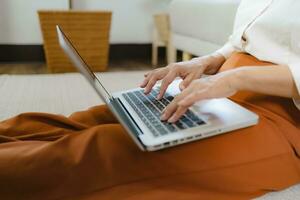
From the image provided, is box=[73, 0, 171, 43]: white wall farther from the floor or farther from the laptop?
the laptop

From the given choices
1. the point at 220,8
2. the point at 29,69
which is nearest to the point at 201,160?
the point at 220,8

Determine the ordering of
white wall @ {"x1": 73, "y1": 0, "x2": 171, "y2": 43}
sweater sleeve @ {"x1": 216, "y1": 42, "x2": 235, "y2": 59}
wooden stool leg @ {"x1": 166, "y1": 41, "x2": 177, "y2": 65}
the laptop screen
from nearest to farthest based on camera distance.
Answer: the laptop screen < sweater sleeve @ {"x1": 216, "y1": 42, "x2": 235, "y2": 59} < wooden stool leg @ {"x1": 166, "y1": 41, "x2": 177, "y2": 65} < white wall @ {"x1": 73, "y1": 0, "x2": 171, "y2": 43}

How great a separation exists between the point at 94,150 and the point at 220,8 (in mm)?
1253

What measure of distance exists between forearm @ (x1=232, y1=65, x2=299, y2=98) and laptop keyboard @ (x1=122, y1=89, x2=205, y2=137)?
0.09 meters

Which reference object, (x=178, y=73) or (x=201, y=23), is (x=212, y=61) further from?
(x=201, y=23)

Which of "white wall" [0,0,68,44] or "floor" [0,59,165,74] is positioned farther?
"white wall" [0,0,68,44]

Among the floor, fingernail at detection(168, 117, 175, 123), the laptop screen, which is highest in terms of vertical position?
the laptop screen

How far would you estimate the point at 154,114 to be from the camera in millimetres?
574

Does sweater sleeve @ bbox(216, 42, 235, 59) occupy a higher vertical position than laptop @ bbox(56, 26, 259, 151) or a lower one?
higher

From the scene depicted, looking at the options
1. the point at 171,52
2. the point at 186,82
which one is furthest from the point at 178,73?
the point at 171,52

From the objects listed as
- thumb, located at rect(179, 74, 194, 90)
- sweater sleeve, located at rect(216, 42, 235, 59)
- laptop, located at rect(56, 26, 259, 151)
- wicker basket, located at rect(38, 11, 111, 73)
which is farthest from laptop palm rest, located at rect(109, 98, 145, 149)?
wicker basket, located at rect(38, 11, 111, 73)

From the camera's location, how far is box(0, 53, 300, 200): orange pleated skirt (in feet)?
1.63

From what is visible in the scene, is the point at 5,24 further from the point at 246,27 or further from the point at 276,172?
the point at 276,172

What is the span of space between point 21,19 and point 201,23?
4.19 feet
